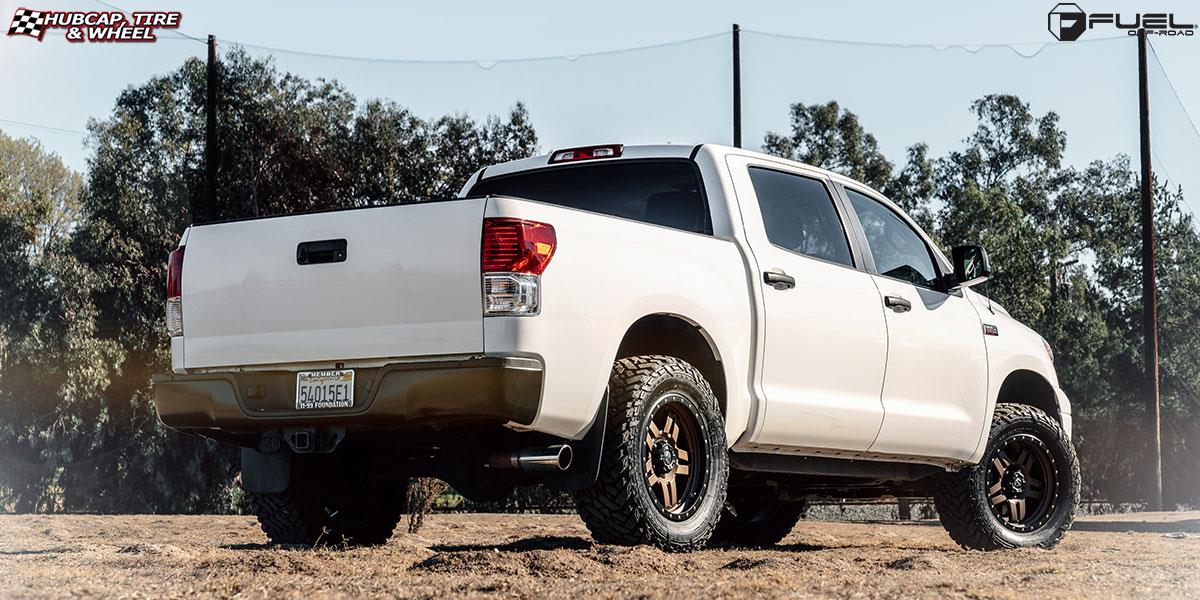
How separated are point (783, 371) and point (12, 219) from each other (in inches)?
1516

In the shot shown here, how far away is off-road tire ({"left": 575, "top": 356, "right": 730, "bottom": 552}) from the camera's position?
6.36 meters

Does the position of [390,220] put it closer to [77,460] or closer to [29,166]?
[77,460]

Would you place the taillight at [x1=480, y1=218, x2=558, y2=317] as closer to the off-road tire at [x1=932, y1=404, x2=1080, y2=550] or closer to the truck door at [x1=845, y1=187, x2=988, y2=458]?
the truck door at [x1=845, y1=187, x2=988, y2=458]

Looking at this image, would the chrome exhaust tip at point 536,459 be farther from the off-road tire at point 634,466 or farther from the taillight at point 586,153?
the taillight at point 586,153

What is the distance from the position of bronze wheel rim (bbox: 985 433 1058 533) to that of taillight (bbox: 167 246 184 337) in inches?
206

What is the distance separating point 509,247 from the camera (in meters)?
5.91

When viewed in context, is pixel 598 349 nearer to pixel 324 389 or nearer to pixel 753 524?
pixel 324 389

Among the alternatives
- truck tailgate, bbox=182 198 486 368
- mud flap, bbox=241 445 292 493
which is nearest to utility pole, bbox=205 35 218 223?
mud flap, bbox=241 445 292 493

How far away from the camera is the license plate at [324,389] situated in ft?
20.3

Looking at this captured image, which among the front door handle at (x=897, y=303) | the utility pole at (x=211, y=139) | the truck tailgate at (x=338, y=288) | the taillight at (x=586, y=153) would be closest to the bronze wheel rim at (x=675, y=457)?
the truck tailgate at (x=338, y=288)

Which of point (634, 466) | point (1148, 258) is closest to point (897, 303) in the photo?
point (634, 466)

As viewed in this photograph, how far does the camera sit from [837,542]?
35.2ft

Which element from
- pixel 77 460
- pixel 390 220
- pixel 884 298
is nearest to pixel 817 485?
pixel 884 298

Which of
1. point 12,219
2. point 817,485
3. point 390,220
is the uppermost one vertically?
point 12,219
